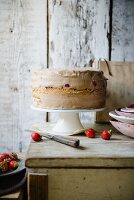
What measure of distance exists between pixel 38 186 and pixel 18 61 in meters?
0.60

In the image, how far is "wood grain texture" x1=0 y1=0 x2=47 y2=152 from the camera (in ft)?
3.71

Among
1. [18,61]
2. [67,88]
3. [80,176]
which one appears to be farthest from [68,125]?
[18,61]

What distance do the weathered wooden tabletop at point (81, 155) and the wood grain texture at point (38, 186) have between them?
3 cm

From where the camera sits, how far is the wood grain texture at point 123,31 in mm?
1131

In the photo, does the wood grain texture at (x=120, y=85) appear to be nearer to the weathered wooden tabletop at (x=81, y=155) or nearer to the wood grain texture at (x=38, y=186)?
the weathered wooden tabletop at (x=81, y=155)

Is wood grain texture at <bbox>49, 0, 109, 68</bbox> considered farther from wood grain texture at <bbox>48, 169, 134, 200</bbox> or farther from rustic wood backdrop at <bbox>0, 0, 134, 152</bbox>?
wood grain texture at <bbox>48, 169, 134, 200</bbox>

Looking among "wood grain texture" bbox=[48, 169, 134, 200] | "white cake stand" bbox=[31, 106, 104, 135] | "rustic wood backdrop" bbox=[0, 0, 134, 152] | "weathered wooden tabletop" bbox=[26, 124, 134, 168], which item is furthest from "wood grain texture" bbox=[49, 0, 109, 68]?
"wood grain texture" bbox=[48, 169, 134, 200]

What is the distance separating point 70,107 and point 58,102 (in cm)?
4

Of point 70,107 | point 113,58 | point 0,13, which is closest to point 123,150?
point 70,107

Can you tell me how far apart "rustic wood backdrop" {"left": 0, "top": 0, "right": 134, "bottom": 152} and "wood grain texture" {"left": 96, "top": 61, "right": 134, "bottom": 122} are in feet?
0.27

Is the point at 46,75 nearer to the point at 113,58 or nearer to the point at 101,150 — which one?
the point at 101,150

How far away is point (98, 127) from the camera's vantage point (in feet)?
3.39

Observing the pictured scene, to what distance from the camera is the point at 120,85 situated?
109 centimetres

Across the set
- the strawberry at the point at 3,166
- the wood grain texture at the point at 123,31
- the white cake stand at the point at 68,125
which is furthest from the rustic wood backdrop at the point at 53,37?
the strawberry at the point at 3,166
